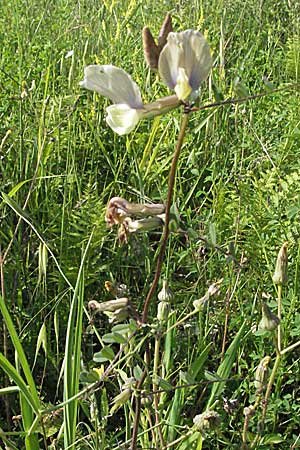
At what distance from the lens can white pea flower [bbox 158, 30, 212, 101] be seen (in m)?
0.63

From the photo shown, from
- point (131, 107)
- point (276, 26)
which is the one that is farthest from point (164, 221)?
point (276, 26)

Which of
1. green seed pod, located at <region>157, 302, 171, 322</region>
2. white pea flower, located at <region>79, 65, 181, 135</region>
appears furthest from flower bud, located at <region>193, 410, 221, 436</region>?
white pea flower, located at <region>79, 65, 181, 135</region>

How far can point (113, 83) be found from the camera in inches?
26.6

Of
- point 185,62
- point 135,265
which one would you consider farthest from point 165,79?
point 135,265

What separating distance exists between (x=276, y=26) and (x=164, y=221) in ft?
8.86

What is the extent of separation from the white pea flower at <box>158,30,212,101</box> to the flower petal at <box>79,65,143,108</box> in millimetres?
37

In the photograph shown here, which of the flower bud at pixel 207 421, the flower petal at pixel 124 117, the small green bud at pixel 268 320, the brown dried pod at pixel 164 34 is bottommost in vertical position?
the flower bud at pixel 207 421

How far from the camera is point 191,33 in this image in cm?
64

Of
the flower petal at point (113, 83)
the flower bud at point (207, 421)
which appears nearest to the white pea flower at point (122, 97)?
the flower petal at point (113, 83)

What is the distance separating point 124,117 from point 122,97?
19mm

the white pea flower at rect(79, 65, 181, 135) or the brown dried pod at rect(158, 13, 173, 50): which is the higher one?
the brown dried pod at rect(158, 13, 173, 50)

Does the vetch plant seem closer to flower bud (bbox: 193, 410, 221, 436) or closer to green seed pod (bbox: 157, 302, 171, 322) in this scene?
green seed pod (bbox: 157, 302, 171, 322)

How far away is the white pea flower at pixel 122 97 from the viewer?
669 mm

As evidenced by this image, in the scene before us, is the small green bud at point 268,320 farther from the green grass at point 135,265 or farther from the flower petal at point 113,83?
the flower petal at point 113,83
